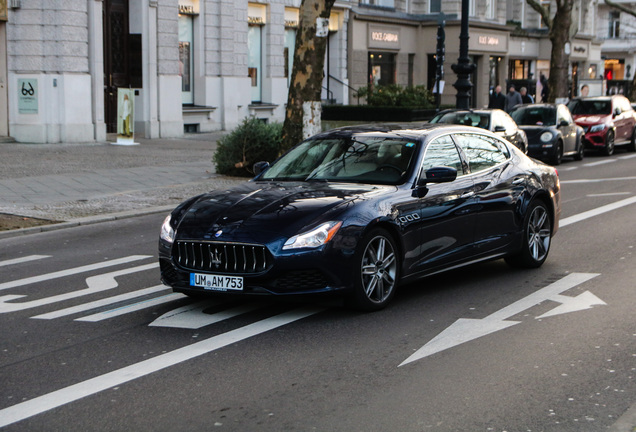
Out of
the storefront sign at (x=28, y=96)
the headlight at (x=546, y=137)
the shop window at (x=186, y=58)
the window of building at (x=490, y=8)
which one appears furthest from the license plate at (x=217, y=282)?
the window of building at (x=490, y=8)

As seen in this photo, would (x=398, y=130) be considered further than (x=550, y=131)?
No

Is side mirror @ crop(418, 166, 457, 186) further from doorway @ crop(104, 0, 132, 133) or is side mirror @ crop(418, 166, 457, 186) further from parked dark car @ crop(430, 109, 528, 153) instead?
doorway @ crop(104, 0, 132, 133)

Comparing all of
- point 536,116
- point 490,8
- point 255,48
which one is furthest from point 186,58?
point 490,8

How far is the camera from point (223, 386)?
5871mm

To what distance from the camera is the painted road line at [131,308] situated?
7809mm

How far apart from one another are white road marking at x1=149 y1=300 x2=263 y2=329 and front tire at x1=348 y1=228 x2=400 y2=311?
35.5 inches

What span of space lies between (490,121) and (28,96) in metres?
12.0

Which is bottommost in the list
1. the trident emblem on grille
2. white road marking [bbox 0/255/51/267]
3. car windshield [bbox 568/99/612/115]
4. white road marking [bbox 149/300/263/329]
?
white road marking [bbox 0/255/51/267]

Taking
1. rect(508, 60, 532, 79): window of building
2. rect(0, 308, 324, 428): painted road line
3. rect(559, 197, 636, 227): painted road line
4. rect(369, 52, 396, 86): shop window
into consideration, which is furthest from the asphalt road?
rect(508, 60, 532, 79): window of building

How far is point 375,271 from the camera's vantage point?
780cm

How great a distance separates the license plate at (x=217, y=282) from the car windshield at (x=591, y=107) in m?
23.2

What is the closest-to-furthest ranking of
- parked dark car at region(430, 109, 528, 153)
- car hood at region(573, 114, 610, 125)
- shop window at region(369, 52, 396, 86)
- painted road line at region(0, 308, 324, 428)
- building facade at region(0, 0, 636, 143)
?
painted road line at region(0, 308, 324, 428)
parked dark car at region(430, 109, 528, 153)
building facade at region(0, 0, 636, 143)
car hood at region(573, 114, 610, 125)
shop window at region(369, 52, 396, 86)

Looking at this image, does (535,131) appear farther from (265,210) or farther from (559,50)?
(265,210)

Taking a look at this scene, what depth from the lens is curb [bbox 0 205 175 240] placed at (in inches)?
501
